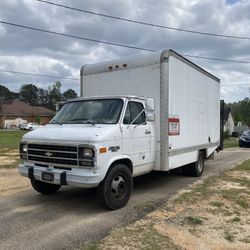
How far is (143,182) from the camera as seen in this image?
976 centimetres

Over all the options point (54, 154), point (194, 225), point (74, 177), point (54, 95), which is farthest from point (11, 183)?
point (54, 95)

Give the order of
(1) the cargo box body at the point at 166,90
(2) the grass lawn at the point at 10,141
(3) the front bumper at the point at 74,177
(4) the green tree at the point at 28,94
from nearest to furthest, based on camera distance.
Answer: (3) the front bumper at the point at 74,177, (1) the cargo box body at the point at 166,90, (2) the grass lawn at the point at 10,141, (4) the green tree at the point at 28,94

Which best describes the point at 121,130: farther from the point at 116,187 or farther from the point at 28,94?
the point at 28,94

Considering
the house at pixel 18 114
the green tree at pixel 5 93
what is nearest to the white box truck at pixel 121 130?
the house at pixel 18 114

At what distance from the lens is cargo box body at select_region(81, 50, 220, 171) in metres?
8.22

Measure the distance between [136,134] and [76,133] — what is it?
1.42 meters

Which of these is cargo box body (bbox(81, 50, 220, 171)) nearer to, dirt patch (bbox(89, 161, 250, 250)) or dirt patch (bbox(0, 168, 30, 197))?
dirt patch (bbox(89, 161, 250, 250))

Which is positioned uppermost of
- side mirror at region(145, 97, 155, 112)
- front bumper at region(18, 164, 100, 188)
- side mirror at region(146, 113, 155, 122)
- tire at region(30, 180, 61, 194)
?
side mirror at region(145, 97, 155, 112)

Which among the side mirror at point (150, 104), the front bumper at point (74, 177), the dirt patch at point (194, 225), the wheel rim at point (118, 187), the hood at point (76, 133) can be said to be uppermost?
the side mirror at point (150, 104)

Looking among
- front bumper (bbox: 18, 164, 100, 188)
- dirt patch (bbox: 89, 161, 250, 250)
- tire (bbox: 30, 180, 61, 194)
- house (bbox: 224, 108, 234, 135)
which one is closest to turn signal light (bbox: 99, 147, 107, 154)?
front bumper (bbox: 18, 164, 100, 188)

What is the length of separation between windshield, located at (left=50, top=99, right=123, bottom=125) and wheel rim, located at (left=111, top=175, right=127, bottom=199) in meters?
1.11

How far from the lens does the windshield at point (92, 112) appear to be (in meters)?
7.18

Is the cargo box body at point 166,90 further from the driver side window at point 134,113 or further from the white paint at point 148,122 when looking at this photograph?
the driver side window at point 134,113

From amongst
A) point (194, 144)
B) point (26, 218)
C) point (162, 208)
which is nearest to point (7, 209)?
point (26, 218)
